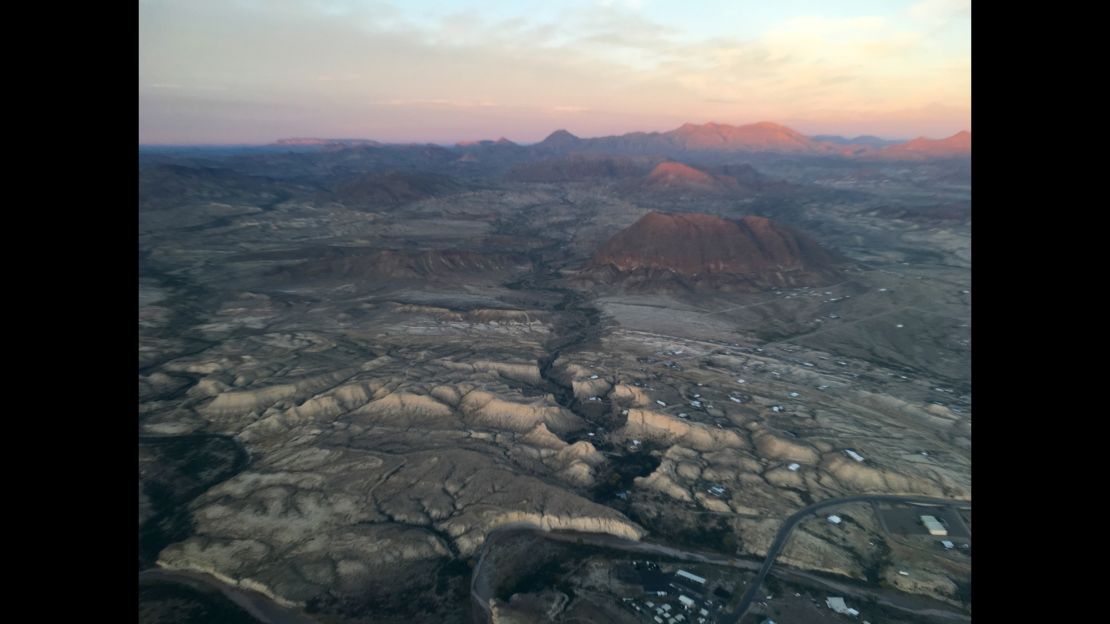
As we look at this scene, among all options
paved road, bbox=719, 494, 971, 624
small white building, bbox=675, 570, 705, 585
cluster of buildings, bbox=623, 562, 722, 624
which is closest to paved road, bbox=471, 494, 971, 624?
paved road, bbox=719, 494, 971, 624

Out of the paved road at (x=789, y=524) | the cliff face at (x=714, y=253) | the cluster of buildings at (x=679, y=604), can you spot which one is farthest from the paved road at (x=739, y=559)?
the cliff face at (x=714, y=253)

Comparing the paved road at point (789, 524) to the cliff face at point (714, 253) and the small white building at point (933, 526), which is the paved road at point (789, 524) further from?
the cliff face at point (714, 253)

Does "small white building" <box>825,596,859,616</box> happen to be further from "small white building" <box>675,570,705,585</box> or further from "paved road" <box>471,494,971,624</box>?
"small white building" <box>675,570,705,585</box>

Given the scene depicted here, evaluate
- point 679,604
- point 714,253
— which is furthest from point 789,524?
point 714,253

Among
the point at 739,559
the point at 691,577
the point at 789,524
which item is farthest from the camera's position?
the point at 789,524

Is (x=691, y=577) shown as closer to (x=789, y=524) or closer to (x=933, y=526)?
(x=789, y=524)

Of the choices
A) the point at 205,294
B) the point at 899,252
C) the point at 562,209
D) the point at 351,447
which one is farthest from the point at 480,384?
the point at 562,209

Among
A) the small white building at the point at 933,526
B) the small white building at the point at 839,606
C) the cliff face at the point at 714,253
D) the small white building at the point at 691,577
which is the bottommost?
the small white building at the point at 839,606
